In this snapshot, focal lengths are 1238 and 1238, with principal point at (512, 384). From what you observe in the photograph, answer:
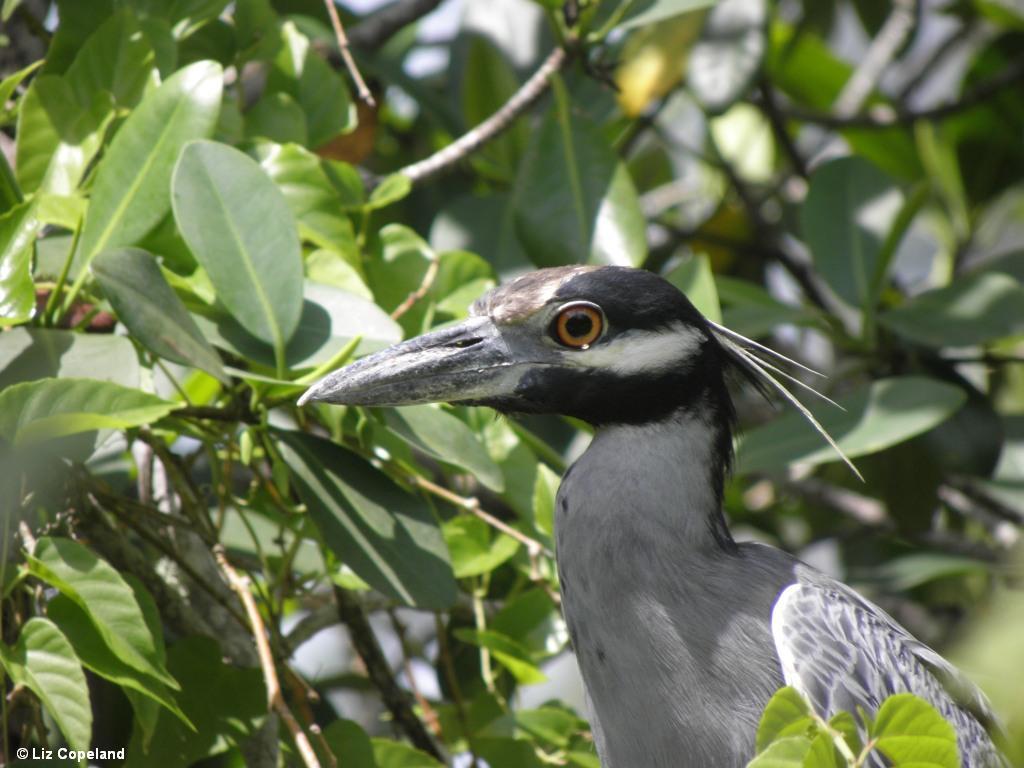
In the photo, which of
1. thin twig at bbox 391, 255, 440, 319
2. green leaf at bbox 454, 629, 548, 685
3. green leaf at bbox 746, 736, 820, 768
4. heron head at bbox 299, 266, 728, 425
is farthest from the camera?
thin twig at bbox 391, 255, 440, 319

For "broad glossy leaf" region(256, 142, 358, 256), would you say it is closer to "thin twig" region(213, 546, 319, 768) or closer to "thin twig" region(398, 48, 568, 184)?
"thin twig" region(398, 48, 568, 184)

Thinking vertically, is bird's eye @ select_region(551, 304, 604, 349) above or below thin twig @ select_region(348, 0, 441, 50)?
below

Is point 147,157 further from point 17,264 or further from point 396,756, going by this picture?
point 396,756

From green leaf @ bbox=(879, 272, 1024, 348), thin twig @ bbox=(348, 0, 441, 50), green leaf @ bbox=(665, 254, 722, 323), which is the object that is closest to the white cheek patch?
green leaf @ bbox=(665, 254, 722, 323)

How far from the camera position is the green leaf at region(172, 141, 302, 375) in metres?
2.42

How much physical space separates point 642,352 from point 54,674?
1286 millimetres

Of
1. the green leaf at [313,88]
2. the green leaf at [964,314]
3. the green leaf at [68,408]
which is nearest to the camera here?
the green leaf at [68,408]

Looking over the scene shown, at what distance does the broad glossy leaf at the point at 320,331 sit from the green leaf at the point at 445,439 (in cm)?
16

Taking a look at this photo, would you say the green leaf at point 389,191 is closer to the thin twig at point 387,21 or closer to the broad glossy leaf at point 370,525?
the broad glossy leaf at point 370,525

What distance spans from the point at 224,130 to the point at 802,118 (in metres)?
2.70

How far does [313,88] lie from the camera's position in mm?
3189

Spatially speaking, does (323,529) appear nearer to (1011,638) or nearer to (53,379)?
(53,379)

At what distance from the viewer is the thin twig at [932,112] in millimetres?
4824

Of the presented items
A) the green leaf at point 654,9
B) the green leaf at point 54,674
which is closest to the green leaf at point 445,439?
the green leaf at point 54,674
